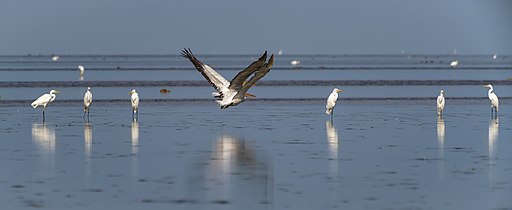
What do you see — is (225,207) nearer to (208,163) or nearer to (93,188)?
(93,188)

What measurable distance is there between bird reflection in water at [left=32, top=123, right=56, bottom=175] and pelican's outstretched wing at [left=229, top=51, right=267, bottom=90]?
10.6 ft

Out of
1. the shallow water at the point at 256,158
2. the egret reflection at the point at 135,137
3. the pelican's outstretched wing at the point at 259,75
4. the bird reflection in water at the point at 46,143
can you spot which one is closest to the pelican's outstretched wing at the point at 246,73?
the pelican's outstretched wing at the point at 259,75

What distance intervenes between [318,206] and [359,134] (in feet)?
29.4

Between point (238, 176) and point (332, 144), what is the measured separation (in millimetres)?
4582

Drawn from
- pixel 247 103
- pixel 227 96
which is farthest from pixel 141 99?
pixel 227 96

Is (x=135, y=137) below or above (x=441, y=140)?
above

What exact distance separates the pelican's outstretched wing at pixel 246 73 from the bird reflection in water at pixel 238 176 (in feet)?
3.94

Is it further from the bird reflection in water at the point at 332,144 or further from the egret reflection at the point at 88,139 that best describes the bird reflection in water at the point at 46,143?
the bird reflection in water at the point at 332,144

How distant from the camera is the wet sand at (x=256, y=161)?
12594 millimetres

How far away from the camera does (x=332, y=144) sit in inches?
742

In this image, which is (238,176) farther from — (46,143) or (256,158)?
(46,143)

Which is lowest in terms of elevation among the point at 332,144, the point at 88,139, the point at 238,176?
the point at 238,176

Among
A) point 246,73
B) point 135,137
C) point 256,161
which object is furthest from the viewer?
point 135,137

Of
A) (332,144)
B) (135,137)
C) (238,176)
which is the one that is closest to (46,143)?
(135,137)
